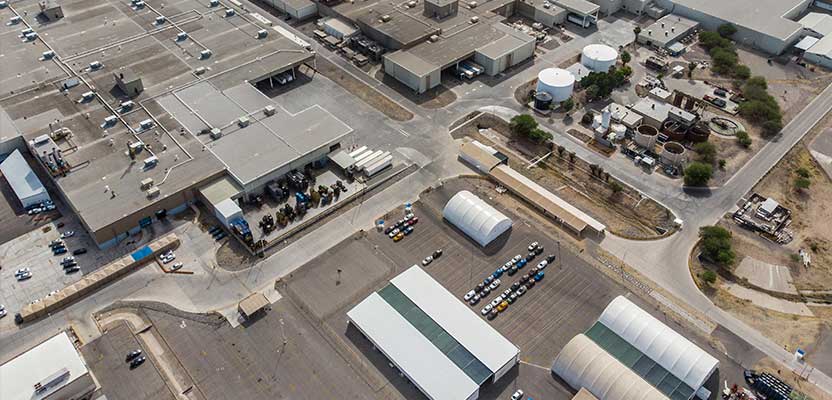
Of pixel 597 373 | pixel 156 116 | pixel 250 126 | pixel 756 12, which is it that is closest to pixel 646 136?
pixel 597 373

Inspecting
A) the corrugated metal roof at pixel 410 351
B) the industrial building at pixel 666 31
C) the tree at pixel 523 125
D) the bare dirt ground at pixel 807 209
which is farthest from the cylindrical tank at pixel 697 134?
the corrugated metal roof at pixel 410 351

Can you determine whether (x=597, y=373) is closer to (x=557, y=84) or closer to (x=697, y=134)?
(x=697, y=134)

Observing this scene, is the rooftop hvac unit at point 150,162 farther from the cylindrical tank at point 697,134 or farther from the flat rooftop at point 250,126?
the cylindrical tank at point 697,134

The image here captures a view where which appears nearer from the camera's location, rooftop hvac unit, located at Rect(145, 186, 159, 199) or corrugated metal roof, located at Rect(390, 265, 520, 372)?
corrugated metal roof, located at Rect(390, 265, 520, 372)

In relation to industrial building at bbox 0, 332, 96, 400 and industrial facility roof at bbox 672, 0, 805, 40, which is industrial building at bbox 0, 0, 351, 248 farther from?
industrial facility roof at bbox 672, 0, 805, 40

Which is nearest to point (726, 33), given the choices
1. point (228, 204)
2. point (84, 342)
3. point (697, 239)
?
point (697, 239)

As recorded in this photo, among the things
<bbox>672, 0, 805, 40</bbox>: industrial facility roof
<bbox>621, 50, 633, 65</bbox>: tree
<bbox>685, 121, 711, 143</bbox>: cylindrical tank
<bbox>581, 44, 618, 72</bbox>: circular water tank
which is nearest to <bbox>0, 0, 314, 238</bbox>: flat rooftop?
<bbox>581, 44, 618, 72</bbox>: circular water tank
